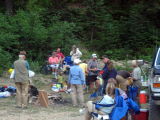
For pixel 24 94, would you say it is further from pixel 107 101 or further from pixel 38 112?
pixel 107 101

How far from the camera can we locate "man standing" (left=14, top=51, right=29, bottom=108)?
1393 cm

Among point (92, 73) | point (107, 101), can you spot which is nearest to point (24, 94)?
point (92, 73)

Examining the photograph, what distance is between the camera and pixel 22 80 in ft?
45.6

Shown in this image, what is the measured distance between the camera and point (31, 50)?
25844 millimetres

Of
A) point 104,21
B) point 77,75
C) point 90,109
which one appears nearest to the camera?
point 90,109

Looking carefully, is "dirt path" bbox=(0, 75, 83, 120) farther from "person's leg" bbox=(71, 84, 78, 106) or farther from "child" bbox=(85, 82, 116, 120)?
"child" bbox=(85, 82, 116, 120)

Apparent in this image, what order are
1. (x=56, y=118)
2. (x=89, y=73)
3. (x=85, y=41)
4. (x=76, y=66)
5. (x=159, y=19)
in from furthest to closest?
(x=159, y=19) → (x=85, y=41) → (x=89, y=73) → (x=76, y=66) → (x=56, y=118)

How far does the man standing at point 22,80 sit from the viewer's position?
45.7 feet

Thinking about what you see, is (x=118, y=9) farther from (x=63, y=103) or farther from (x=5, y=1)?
(x=63, y=103)

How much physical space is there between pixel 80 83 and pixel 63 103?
3.50 ft

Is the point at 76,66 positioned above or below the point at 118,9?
below

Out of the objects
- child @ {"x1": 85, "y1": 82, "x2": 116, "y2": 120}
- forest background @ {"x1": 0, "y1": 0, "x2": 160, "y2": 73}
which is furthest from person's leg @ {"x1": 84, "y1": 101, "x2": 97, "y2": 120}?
forest background @ {"x1": 0, "y1": 0, "x2": 160, "y2": 73}

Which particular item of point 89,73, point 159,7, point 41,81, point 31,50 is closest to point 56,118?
point 89,73

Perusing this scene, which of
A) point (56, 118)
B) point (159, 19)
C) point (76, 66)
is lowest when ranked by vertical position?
point (56, 118)
